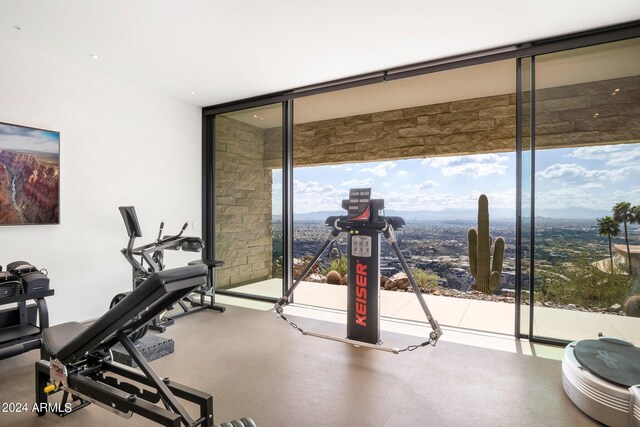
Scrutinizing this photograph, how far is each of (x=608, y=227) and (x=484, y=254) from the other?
1413 mm

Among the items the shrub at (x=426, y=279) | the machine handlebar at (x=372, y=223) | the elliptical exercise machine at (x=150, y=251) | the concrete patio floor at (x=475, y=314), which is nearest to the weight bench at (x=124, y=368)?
the elliptical exercise machine at (x=150, y=251)

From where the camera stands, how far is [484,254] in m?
4.39

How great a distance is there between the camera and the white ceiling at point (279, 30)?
2727 millimetres

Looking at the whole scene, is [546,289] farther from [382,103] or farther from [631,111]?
[382,103]

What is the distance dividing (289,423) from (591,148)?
341 cm

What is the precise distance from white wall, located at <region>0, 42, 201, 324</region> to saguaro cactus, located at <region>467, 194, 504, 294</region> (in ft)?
13.4

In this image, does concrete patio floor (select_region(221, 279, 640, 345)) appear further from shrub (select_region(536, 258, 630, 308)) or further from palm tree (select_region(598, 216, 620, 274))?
palm tree (select_region(598, 216, 620, 274))

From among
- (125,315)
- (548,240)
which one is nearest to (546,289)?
(548,240)

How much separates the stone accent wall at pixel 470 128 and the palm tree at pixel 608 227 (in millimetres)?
690

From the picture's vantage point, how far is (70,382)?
1.92 m

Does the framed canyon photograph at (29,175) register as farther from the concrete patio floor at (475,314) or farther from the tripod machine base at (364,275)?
the tripod machine base at (364,275)

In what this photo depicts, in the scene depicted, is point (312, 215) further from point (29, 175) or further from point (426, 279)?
point (29, 175)

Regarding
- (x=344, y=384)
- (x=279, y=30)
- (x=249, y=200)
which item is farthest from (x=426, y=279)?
(x=279, y=30)

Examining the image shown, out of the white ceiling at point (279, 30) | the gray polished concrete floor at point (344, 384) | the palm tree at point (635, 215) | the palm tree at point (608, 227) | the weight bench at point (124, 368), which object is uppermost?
the white ceiling at point (279, 30)
